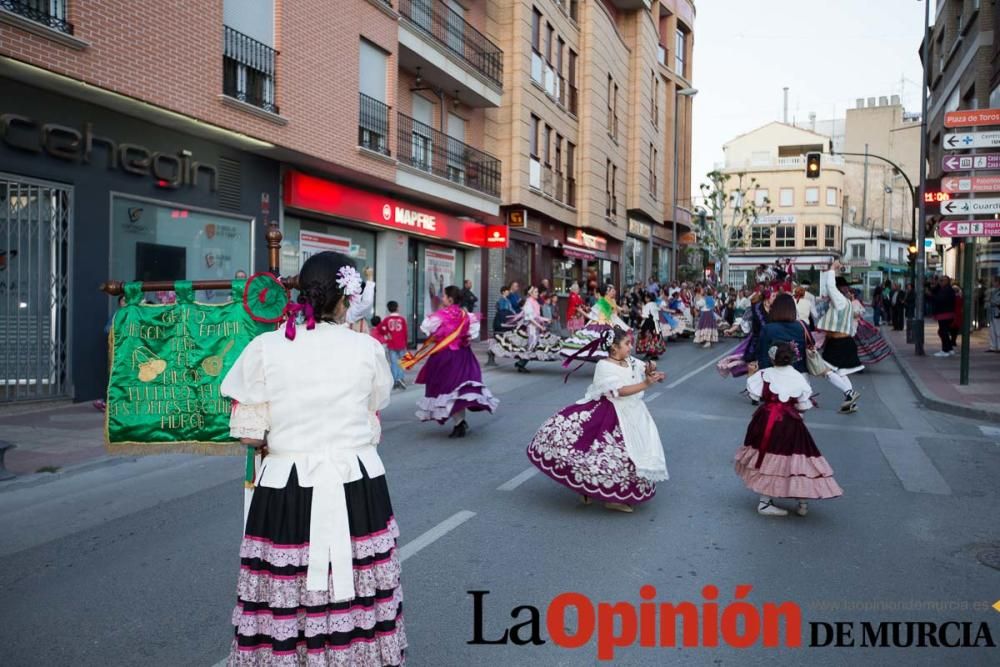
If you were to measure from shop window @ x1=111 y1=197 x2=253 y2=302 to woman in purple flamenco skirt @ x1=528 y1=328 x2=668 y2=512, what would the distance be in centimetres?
878

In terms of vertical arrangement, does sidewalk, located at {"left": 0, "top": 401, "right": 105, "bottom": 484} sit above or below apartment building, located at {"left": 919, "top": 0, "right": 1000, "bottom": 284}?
below

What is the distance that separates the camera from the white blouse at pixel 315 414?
2.93 metres

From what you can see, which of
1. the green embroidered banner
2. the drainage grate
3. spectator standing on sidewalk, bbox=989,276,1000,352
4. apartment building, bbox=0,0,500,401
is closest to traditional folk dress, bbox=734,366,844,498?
the green embroidered banner

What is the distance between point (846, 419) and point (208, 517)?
8.71 meters

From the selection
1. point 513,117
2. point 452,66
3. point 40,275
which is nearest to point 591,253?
point 513,117

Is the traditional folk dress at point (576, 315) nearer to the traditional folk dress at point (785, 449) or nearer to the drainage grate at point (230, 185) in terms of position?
the drainage grate at point (230, 185)

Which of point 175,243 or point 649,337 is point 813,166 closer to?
point 649,337

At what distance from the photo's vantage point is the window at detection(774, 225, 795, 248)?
7775 centimetres

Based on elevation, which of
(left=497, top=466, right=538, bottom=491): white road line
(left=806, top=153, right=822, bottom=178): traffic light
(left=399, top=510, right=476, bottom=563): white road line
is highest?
(left=806, top=153, right=822, bottom=178): traffic light

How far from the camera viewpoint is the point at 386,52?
19.6 m

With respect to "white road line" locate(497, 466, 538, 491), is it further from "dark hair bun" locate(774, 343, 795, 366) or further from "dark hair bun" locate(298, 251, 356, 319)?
"dark hair bun" locate(298, 251, 356, 319)

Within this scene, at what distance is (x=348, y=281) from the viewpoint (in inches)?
119

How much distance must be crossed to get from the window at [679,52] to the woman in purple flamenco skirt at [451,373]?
43.9 m

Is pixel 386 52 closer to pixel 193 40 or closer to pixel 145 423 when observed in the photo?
pixel 193 40
